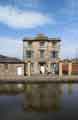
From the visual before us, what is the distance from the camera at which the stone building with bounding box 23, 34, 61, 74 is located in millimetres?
52531

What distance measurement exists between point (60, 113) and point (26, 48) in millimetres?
38995

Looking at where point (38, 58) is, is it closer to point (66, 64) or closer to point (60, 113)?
point (66, 64)

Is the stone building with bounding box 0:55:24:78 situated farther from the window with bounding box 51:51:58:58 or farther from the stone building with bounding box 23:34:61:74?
the window with bounding box 51:51:58:58

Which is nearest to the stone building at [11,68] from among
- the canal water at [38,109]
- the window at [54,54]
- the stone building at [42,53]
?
the stone building at [42,53]

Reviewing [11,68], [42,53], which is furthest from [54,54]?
[11,68]

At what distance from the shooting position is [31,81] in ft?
127

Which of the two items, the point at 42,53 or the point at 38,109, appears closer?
the point at 38,109

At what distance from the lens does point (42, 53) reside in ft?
174

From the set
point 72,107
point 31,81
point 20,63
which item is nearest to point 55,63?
point 20,63

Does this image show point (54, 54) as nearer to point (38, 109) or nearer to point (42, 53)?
point (42, 53)

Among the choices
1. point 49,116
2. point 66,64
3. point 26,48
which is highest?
point 26,48

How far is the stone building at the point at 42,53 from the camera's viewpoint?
5253cm

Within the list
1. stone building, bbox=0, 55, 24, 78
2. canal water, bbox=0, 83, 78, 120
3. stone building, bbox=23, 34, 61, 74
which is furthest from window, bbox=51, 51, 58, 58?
canal water, bbox=0, 83, 78, 120

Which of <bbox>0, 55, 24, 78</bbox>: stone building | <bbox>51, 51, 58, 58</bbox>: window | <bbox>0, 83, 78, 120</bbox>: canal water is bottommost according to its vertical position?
<bbox>0, 83, 78, 120</bbox>: canal water
